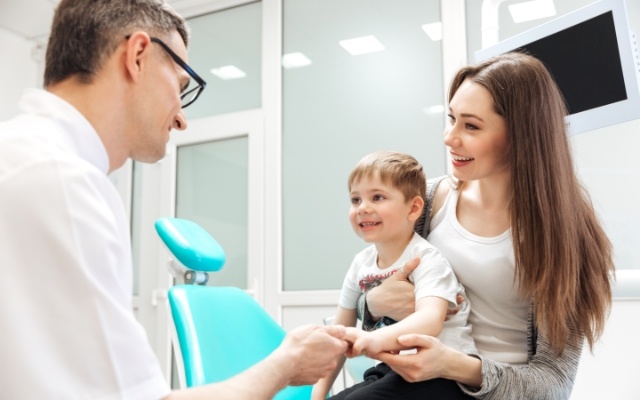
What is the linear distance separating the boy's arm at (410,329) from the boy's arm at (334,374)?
29cm

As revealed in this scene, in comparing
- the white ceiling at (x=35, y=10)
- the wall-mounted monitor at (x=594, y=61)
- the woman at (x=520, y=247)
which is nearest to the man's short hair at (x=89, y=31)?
the woman at (x=520, y=247)

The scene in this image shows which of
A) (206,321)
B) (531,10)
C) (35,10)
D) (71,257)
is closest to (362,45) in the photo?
(531,10)

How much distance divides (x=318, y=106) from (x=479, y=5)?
3.97ft

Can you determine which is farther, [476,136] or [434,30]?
[434,30]

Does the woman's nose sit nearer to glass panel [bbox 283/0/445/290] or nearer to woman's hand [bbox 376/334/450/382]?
woman's hand [bbox 376/334/450/382]

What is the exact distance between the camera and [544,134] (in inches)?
52.8

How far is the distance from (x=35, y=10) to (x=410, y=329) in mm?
4605

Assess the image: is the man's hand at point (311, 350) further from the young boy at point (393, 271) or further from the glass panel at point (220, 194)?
the glass panel at point (220, 194)

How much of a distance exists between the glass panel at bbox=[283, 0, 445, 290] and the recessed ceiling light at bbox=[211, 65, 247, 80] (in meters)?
0.40

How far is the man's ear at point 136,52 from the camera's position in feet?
3.60

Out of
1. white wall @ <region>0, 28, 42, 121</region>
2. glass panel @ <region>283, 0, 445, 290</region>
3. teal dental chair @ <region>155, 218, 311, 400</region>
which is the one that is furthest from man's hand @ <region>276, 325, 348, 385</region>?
white wall @ <region>0, 28, 42, 121</region>

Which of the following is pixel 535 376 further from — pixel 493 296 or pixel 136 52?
pixel 136 52

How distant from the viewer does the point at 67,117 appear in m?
0.96

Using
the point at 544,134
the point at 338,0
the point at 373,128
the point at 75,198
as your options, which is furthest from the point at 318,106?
the point at 75,198
